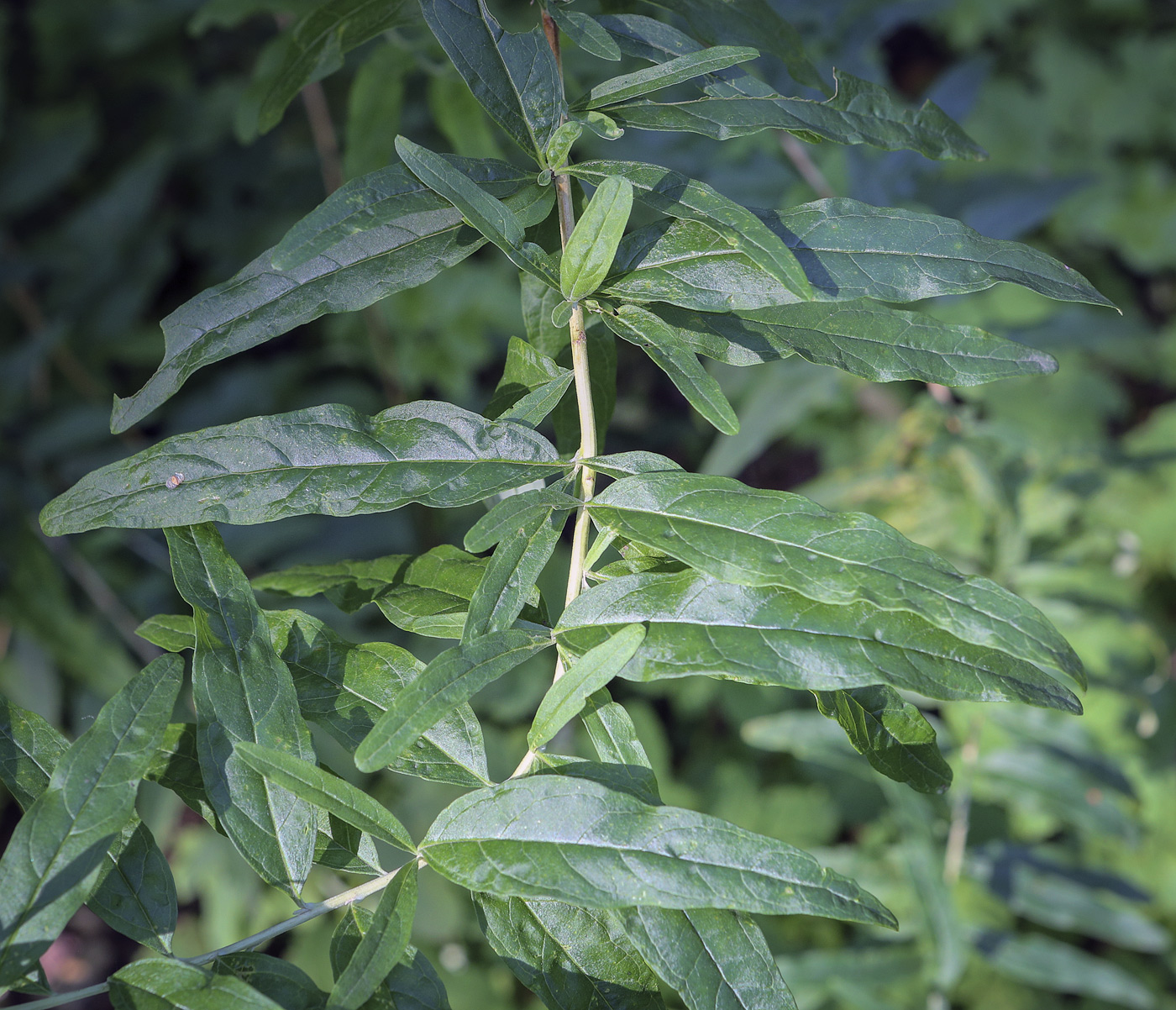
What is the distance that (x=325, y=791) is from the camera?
693 mm

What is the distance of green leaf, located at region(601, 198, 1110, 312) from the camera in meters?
0.70

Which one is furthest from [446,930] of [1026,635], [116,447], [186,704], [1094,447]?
[1026,635]

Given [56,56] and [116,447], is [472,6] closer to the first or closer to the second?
[116,447]

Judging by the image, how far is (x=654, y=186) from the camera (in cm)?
75

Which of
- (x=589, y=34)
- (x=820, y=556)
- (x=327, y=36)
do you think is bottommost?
(x=820, y=556)

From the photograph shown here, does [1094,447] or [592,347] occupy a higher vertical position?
[592,347]

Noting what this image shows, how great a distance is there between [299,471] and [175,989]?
1.27ft

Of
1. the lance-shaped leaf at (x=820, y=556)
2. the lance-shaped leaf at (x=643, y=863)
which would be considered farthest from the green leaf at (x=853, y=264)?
the lance-shaped leaf at (x=643, y=863)

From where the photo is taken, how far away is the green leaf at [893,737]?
2.39ft

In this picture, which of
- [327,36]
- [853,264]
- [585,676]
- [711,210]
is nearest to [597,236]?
[711,210]

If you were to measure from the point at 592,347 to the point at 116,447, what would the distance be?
2005 mm

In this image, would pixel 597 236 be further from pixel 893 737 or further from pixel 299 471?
pixel 893 737

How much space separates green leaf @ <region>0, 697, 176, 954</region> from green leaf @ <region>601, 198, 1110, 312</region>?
1.96 feet

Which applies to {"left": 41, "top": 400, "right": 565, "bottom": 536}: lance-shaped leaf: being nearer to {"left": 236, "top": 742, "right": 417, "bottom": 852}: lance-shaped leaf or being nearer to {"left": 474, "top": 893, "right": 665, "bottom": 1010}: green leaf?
{"left": 236, "top": 742, "right": 417, "bottom": 852}: lance-shaped leaf
